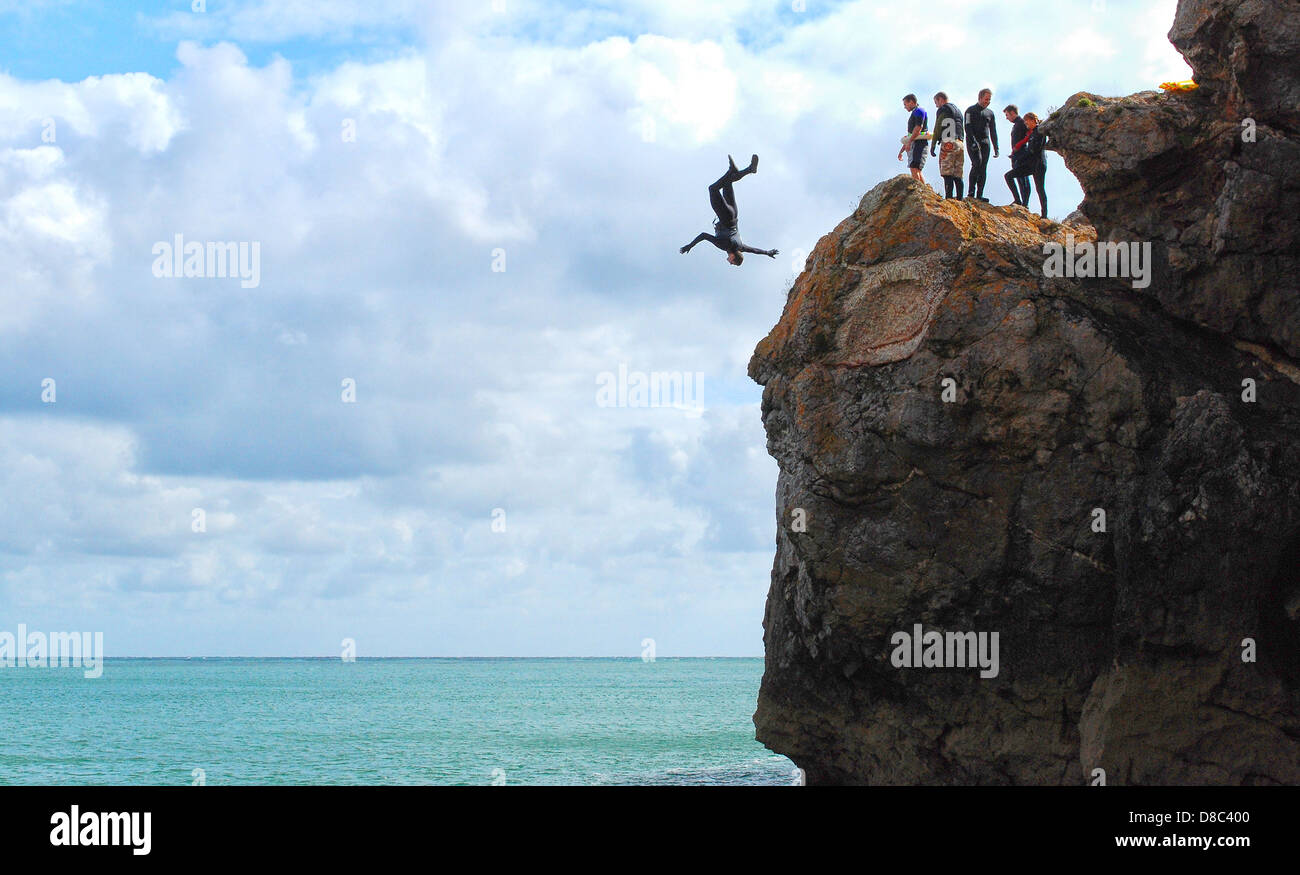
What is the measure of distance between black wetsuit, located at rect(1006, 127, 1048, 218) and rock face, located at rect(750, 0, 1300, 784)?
6.36ft

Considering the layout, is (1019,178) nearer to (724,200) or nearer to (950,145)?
(950,145)

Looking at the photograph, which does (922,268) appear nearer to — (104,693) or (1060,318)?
(1060,318)

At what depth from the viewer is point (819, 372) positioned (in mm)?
15188

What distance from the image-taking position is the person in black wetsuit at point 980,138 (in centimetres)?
1697

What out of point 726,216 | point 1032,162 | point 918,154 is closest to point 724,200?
point 726,216

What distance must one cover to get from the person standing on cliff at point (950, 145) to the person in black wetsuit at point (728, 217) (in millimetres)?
3157

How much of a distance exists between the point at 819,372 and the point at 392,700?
76.7 m

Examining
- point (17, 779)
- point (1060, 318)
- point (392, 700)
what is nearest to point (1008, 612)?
point (1060, 318)

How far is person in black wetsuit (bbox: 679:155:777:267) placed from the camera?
56.5 ft
